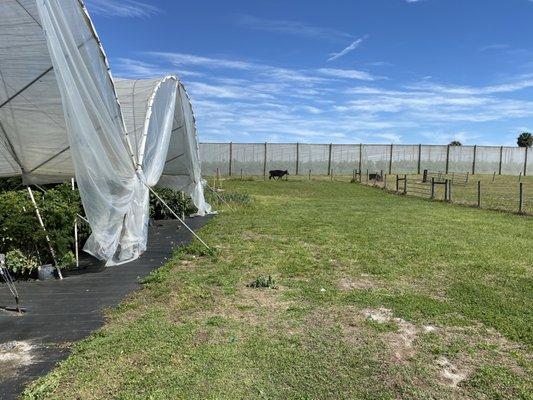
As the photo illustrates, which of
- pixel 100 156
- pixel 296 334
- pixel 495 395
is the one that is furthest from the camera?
pixel 100 156

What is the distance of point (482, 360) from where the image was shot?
3.50 m

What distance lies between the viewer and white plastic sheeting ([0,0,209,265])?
5211 millimetres

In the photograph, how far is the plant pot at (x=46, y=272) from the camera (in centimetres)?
575

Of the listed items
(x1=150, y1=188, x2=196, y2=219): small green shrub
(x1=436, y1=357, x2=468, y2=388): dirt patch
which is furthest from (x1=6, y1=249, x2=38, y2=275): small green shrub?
(x1=150, y1=188, x2=196, y2=219): small green shrub

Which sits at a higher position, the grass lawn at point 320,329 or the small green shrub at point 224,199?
the small green shrub at point 224,199

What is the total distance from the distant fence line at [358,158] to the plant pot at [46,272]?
3125cm

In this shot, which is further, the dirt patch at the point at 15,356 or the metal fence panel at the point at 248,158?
the metal fence panel at the point at 248,158

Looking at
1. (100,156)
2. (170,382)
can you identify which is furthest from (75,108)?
(170,382)

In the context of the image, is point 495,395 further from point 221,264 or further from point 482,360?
point 221,264

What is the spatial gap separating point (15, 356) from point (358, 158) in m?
37.6

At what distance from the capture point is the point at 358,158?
39.5 metres

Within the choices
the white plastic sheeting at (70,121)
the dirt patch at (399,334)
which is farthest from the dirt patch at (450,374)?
the white plastic sheeting at (70,121)

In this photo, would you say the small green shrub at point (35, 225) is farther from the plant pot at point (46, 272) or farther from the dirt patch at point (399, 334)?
the dirt patch at point (399, 334)

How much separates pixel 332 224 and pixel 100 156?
6.09 m
